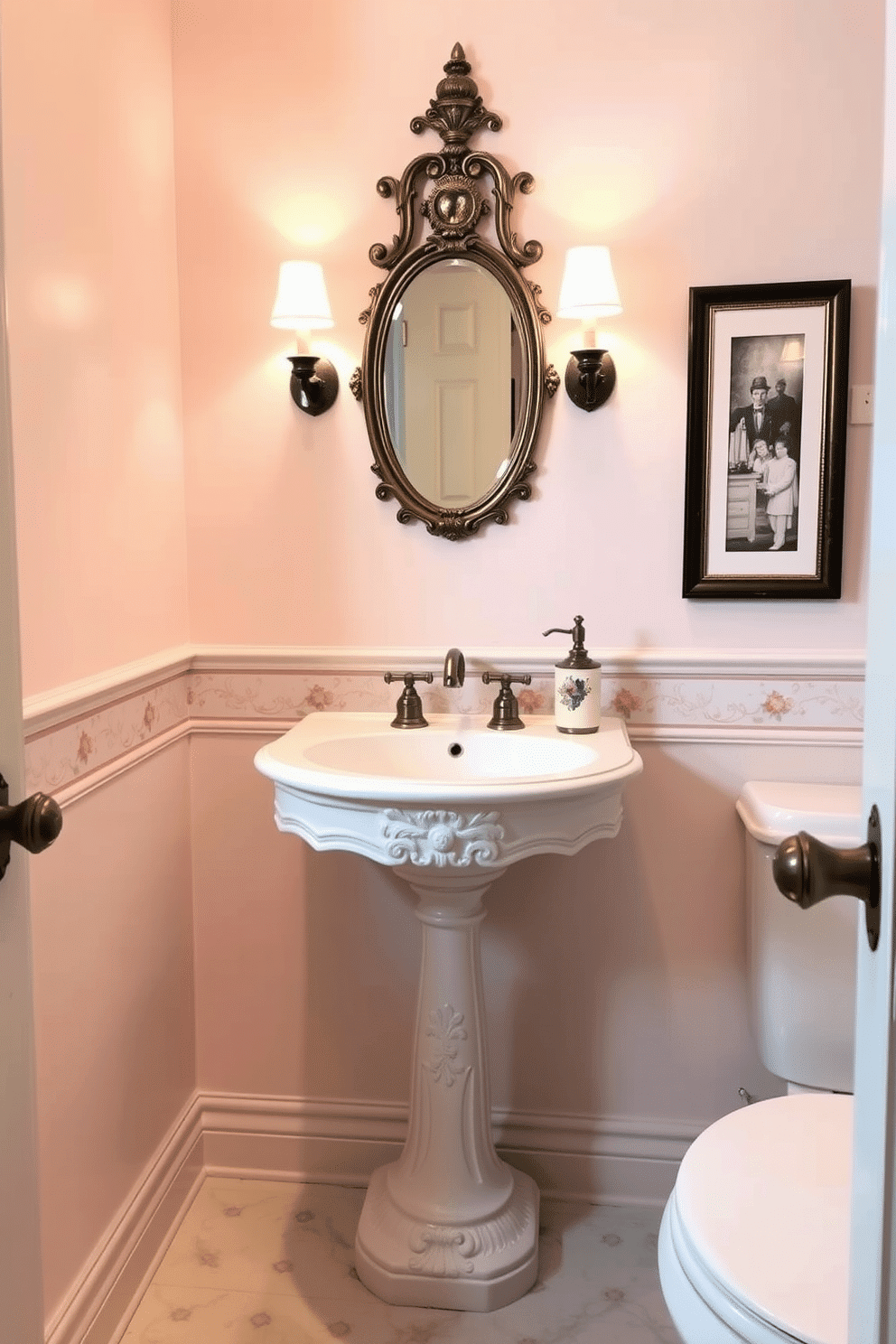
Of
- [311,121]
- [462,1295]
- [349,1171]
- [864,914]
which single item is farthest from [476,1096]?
[311,121]

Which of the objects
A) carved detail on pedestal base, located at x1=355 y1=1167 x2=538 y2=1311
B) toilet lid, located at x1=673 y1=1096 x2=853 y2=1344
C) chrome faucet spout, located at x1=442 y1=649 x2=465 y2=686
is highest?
chrome faucet spout, located at x1=442 y1=649 x2=465 y2=686

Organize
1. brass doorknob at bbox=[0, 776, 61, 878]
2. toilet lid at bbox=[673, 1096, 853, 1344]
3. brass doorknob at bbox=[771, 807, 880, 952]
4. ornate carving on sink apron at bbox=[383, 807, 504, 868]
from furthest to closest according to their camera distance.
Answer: ornate carving on sink apron at bbox=[383, 807, 504, 868] < toilet lid at bbox=[673, 1096, 853, 1344] < brass doorknob at bbox=[0, 776, 61, 878] < brass doorknob at bbox=[771, 807, 880, 952]

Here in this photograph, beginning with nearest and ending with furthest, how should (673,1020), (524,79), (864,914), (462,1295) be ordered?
(864,914) → (462,1295) → (524,79) → (673,1020)

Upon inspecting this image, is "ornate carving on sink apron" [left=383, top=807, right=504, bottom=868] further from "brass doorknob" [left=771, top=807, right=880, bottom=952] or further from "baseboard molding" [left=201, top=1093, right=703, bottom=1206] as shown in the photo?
"brass doorknob" [left=771, top=807, right=880, bottom=952]

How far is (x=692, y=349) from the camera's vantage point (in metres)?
1.91

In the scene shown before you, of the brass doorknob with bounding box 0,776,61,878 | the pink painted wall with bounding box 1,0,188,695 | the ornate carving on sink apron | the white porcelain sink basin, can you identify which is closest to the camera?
the brass doorknob with bounding box 0,776,61,878

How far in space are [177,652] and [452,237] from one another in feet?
2.84

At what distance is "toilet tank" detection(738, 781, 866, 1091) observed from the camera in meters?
1.72

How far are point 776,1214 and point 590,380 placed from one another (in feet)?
4.23

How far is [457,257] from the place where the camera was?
198 cm

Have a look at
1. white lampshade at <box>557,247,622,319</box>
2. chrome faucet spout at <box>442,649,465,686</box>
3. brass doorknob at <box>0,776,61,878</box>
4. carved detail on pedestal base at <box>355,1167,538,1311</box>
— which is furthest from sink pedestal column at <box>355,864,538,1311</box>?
brass doorknob at <box>0,776,61,878</box>

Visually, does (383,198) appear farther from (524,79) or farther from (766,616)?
(766,616)

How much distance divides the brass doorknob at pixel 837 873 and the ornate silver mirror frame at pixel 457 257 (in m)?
1.39

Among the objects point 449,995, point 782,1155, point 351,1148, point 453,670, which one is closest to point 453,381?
point 453,670
